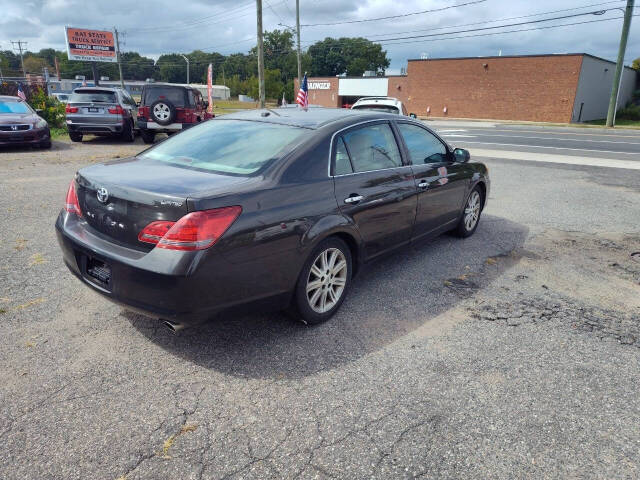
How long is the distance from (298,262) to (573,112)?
40748mm

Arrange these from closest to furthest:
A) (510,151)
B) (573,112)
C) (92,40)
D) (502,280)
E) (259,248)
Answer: (259,248) → (502,280) → (510,151) → (573,112) → (92,40)

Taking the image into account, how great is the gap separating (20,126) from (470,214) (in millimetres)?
11518

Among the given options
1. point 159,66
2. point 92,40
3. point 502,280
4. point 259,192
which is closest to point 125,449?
point 259,192

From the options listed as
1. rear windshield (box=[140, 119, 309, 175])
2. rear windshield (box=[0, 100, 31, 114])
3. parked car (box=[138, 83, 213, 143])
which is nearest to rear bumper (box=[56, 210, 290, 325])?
rear windshield (box=[140, 119, 309, 175])

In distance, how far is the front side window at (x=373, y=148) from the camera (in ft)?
12.7

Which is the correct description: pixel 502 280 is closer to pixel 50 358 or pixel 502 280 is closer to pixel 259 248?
pixel 259 248

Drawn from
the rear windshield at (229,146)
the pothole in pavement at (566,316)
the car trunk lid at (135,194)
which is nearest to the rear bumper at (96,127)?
the rear windshield at (229,146)

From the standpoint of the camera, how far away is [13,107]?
12.4 meters

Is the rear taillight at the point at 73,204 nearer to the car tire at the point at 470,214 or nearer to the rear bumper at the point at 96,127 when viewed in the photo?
the car tire at the point at 470,214

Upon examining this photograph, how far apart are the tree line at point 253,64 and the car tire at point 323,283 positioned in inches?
2875

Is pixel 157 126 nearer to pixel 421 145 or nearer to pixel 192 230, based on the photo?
pixel 421 145

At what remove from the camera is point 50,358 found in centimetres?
307

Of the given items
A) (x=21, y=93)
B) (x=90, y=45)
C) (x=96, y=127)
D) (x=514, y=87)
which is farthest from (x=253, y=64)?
(x=96, y=127)

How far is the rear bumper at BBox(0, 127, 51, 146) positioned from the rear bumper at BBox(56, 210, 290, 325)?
36.2ft
